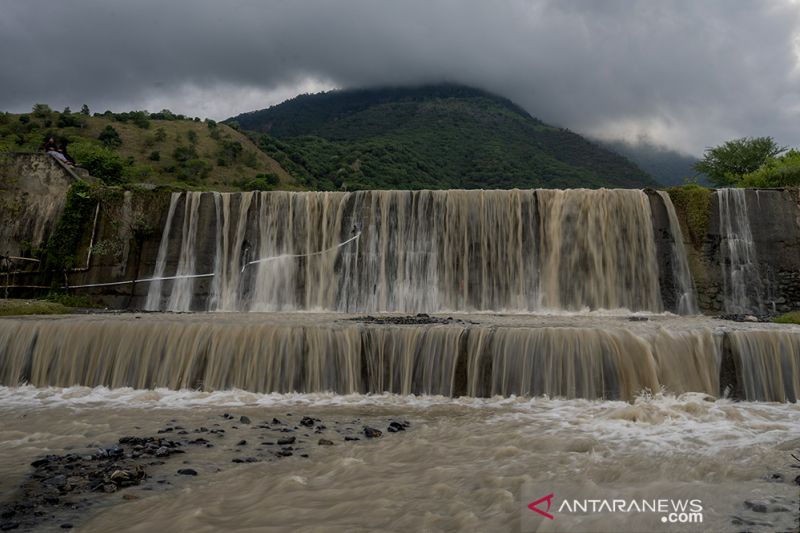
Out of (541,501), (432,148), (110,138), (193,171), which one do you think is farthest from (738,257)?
(432,148)

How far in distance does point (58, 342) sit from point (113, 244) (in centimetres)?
1215

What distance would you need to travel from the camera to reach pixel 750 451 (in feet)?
21.9

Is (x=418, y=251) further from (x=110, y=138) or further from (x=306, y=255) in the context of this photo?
(x=110, y=138)

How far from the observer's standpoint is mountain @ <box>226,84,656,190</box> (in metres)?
73.8

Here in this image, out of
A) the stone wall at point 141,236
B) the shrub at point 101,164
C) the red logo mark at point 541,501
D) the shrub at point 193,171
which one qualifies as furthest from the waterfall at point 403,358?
the shrub at point 193,171

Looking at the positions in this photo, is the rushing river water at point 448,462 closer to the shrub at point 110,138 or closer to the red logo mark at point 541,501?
the red logo mark at point 541,501

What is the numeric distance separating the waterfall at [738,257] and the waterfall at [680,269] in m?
1.27

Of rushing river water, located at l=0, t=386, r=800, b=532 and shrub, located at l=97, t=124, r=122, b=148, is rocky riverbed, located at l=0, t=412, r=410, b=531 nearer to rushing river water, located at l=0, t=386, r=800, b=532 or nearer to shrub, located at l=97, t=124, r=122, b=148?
rushing river water, located at l=0, t=386, r=800, b=532

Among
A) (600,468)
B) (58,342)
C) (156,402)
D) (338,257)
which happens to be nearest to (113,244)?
(338,257)

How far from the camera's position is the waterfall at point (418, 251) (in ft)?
69.0

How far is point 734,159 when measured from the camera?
37.8 metres

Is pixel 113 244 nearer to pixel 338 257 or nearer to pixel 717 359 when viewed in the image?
pixel 338 257

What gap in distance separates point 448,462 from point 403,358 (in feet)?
15.2

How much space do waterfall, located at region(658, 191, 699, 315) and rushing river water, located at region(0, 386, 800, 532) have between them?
11.3 metres
